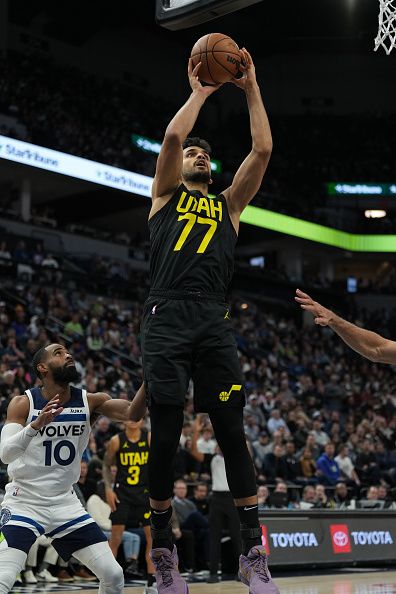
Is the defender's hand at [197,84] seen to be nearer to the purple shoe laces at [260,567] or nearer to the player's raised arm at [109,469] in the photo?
the purple shoe laces at [260,567]

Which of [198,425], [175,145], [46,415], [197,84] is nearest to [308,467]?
[198,425]

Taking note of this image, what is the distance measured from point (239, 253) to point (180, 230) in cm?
3467

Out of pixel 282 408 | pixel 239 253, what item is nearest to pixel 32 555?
pixel 282 408

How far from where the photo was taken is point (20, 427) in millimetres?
5777

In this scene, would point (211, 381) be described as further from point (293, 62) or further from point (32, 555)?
point (293, 62)

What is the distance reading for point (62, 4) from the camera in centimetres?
3372

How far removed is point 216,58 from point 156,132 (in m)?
29.0

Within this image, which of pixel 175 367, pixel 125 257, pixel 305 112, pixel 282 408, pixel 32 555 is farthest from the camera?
pixel 305 112

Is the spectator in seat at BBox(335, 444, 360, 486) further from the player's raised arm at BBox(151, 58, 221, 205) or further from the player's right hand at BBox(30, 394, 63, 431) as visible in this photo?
the player's raised arm at BBox(151, 58, 221, 205)

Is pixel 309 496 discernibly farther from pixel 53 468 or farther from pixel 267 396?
pixel 53 468

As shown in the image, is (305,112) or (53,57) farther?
(305,112)

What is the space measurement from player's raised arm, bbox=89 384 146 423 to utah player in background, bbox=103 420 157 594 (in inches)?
194

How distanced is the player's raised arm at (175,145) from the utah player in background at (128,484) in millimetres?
6558

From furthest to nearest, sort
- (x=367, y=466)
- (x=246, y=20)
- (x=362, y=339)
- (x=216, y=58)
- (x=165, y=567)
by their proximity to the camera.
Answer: (x=246, y=20) < (x=367, y=466) < (x=362, y=339) < (x=216, y=58) < (x=165, y=567)
